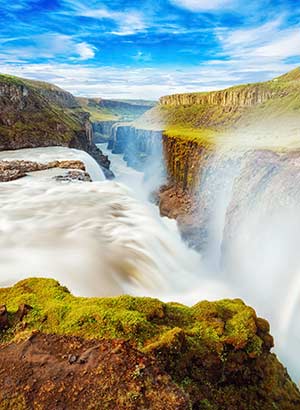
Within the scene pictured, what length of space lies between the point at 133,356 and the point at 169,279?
33.6 ft

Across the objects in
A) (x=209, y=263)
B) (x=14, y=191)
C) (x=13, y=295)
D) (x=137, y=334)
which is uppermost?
(x=137, y=334)

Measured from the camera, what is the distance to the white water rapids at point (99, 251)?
13750 mm

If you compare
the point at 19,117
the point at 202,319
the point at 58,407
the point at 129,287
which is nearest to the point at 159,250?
the point at 129,287

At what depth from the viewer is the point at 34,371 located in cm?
557

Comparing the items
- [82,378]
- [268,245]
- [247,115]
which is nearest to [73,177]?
[268,245]

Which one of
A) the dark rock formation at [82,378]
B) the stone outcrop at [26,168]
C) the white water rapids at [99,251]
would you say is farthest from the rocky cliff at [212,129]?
the dark rock formation at [82,378]

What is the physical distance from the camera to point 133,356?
5754 mm

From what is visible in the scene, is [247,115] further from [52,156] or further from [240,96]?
[52,156]

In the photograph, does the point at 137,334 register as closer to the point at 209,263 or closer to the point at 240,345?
the point at 240,345

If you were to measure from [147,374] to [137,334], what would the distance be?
0.94 meters

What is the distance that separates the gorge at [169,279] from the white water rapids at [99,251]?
0.08 metres

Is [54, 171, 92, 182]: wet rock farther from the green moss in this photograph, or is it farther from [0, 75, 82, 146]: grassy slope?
[0, 75, 82, 146]: grassy slope

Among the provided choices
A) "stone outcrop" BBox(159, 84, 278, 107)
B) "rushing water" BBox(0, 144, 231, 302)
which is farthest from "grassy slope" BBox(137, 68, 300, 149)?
"rushing water" BBox(0, 144, 231, 302)

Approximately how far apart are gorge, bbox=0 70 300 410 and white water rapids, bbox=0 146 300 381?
8 cm
